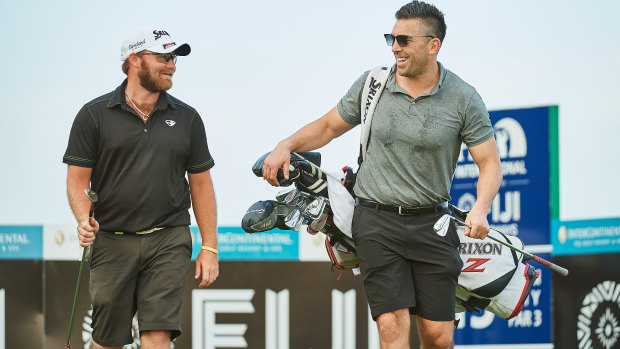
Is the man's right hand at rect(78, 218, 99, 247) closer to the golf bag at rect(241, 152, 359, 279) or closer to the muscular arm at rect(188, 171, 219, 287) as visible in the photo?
the muscular arm at rect(188, 171, 219, 287)

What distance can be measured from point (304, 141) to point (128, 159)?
0.91 m

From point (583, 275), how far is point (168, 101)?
141 inches

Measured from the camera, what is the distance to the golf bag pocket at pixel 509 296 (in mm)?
6129

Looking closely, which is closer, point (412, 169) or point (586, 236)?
point (412, 169)

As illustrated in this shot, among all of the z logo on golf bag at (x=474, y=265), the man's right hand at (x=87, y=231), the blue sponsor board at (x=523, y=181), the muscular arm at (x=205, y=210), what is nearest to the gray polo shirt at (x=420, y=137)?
the z logo on golf bag at (x=474, y=265)

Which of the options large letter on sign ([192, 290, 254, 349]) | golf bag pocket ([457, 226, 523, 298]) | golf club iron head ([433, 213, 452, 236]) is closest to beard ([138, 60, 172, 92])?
golf club iron head ([433, 213, 452, 236])

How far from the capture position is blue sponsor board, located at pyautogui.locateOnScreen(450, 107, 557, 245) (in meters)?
7.30

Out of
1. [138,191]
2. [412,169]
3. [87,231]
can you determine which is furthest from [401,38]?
[87,231]

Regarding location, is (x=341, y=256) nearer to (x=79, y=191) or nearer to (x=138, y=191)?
(x=138, y=191)

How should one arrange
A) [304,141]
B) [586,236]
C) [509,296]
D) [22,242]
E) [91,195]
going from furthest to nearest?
[22,242] → [586,236] → [509,296] → [304,141] → [91,195]

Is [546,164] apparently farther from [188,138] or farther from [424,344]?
[188,138]

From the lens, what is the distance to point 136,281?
5.53 meters

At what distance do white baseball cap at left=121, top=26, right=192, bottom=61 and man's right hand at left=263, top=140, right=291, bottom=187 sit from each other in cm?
66

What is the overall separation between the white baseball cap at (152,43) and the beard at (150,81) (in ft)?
0.28
